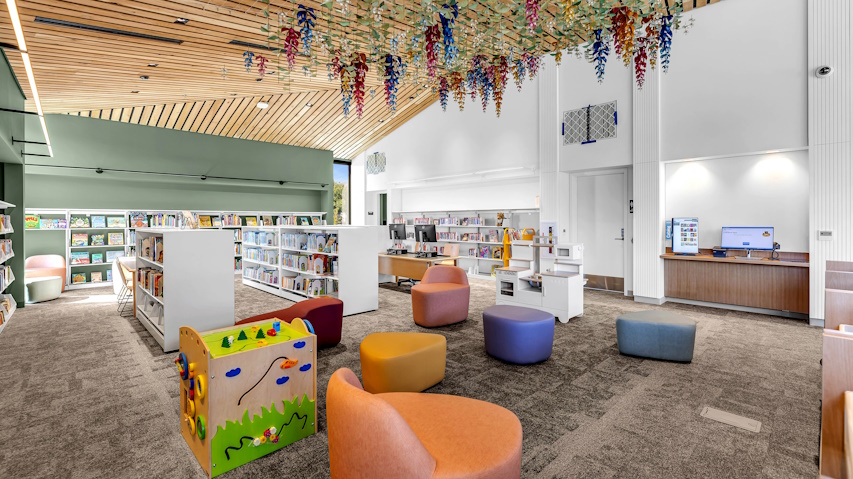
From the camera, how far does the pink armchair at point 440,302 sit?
5.42 meters

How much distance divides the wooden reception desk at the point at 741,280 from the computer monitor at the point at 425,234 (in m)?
4.29

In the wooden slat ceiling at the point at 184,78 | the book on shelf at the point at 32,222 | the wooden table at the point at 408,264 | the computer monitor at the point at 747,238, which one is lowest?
the wooden table at the point at 408,264

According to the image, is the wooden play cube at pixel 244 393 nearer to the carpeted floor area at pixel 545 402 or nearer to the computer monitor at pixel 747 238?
the carpeted floor area at pixel 545 402

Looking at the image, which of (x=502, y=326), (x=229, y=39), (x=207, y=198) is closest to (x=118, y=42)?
(x=229, y=39)

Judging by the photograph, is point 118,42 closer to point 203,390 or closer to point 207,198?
point 203,390

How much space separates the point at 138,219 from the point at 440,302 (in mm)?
Result: 8185

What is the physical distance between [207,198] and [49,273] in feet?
13.0

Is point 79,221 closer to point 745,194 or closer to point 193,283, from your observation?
point 193,283

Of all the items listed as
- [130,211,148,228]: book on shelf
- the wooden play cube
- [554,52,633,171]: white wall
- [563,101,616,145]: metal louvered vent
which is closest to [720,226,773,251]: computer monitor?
[554,52,633,171]: white wall

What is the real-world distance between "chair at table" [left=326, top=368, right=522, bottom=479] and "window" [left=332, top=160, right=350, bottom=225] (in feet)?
41.2

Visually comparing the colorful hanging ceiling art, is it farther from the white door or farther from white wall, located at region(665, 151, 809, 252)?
the white door

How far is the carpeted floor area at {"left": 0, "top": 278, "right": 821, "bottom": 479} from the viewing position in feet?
7.86

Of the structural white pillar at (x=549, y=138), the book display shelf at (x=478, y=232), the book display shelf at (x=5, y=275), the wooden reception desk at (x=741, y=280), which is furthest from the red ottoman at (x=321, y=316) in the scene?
the wooden reception desk at (x=741, y=280)

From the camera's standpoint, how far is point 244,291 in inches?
330
